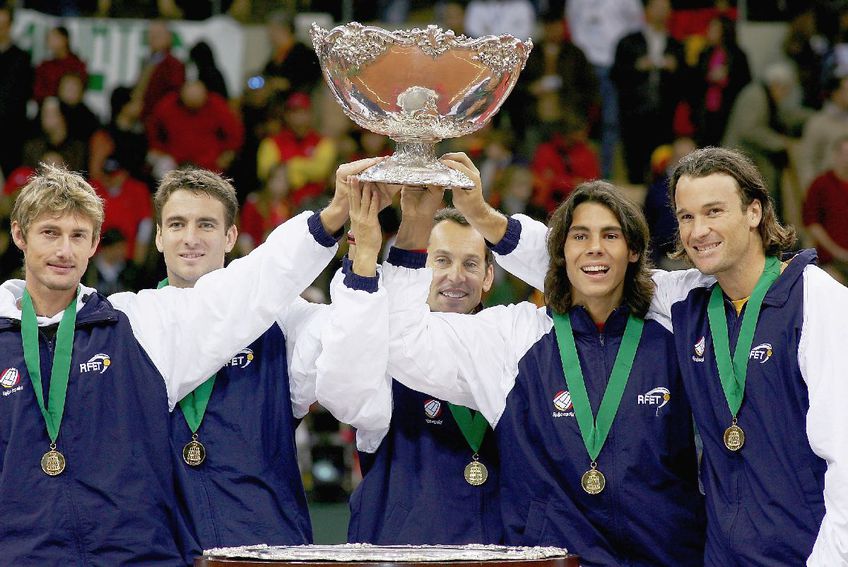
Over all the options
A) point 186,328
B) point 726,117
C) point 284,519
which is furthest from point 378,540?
point 726,117

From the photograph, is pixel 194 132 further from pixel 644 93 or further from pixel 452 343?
pixel 452 343

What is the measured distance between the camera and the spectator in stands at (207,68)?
495 inches

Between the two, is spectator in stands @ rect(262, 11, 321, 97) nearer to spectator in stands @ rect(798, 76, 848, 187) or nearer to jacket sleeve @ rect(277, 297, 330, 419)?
spectator in stands @ rect(798, 76, 848, 187)

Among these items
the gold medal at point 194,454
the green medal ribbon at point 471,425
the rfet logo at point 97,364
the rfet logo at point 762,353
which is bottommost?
the gold medal at point 194,454

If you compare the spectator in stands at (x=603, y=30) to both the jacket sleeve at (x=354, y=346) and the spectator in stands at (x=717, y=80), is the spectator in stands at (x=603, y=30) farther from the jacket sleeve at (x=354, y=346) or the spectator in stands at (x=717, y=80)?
the jacket sleeve at (x=354, y=346)

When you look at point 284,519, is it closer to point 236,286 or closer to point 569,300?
point 236,286

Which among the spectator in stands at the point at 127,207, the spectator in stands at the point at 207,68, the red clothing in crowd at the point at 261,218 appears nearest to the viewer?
the spectator in stands at the point at 127,207

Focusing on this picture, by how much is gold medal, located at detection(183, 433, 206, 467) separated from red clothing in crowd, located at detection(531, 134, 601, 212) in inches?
272

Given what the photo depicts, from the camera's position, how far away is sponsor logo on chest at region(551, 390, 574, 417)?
4.92 metres

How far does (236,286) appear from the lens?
16.4ft

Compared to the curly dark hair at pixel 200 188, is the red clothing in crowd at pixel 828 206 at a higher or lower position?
higher

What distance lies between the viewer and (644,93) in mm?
12195

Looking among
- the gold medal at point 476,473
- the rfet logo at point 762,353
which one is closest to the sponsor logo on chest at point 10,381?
the gold medal at point 476,473

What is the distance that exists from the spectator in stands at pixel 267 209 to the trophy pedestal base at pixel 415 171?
6661mm
